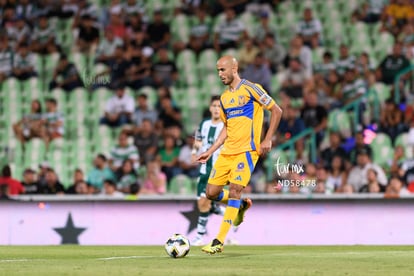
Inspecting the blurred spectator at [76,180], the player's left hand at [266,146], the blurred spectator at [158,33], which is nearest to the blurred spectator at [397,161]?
the blurred spectator at [76,180]

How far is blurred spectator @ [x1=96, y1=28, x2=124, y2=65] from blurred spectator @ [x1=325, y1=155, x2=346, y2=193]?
619 cm

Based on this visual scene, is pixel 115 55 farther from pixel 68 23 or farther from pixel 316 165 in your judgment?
pixel 316 165

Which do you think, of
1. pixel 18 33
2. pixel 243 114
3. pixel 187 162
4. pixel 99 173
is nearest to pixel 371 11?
pixel 187 162

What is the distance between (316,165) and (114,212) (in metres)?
3.73

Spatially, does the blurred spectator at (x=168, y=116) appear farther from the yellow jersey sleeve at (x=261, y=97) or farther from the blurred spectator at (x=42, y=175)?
the yellow jersey sleeve at (x=261, y=97)

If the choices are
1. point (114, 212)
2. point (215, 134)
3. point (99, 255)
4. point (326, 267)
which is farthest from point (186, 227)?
point (326, 267)

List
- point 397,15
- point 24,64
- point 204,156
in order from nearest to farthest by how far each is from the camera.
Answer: point 204,156 < point 397,15 < point 24,64

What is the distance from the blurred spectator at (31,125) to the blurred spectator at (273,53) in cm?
476

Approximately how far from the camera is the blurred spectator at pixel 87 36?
2172 centimetres

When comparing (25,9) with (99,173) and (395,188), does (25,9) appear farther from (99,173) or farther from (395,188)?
(395,188)

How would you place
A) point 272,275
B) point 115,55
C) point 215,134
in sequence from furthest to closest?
point 115,55 < point 215,134 < point 272,275

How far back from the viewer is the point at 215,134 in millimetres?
14281

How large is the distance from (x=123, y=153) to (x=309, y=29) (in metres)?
4.88

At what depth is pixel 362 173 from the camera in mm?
16562
